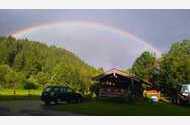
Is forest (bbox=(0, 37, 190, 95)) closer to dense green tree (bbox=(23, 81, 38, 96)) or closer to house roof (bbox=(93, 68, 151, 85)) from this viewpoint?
dense green tree (bbox=(23, 81, 38, 96))

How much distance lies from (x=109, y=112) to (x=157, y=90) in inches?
424

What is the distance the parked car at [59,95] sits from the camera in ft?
105

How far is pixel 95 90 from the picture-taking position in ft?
121

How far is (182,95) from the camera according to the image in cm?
3519

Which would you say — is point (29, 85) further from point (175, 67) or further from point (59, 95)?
point (175, 67)

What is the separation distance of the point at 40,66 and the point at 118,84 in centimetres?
722

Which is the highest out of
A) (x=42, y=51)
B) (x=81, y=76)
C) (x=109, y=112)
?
(x=42, y=51)

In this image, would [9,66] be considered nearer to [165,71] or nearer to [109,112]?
[165,71]

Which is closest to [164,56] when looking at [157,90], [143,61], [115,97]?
[143,61]

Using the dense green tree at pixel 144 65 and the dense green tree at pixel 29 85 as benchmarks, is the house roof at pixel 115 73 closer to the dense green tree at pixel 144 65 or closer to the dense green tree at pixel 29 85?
the dense green tree at pixel 144 65

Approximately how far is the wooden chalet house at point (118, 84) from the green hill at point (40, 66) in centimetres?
104

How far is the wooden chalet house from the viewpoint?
120 feet

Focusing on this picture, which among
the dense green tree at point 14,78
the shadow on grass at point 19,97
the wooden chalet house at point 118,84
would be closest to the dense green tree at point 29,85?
the dense green tree at point 14,78

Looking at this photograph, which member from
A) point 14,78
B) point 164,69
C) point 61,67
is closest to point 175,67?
point 164,69
